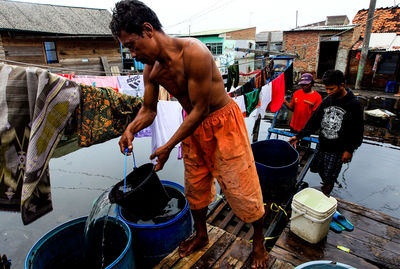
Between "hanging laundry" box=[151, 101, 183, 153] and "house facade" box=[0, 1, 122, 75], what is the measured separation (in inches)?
280

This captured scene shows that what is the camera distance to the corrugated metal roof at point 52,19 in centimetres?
1041

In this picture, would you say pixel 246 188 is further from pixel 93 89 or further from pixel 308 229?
pixel 93 89

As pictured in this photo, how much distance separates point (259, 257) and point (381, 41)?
19.8m

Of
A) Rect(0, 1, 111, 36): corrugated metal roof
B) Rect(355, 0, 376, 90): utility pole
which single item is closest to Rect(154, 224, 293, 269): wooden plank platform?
Rect(0, 1, 111, 36): corrugated metal roof

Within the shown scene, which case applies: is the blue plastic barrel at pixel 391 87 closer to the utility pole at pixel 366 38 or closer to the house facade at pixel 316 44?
the utility pole at pixel 366 38

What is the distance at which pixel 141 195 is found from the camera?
84.6 inches

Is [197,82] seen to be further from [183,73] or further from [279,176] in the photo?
[279,176]

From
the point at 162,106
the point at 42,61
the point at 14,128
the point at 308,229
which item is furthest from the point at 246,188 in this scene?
the point at 42,61

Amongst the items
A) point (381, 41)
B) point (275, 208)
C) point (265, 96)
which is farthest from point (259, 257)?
point (381, 41)

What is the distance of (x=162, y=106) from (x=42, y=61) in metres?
10.8

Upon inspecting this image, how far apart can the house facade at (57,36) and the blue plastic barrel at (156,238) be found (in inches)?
340

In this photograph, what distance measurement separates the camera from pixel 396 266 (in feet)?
8.27

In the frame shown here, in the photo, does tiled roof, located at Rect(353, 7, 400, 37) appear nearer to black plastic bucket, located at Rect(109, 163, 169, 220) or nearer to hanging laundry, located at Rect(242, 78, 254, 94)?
hanging laundry, located at Rect(242, 78, 254, 94)

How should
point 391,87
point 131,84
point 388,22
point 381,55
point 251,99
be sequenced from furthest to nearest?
point 388,22
point 381,55
point 391,87
point 131,84
point 251,99
